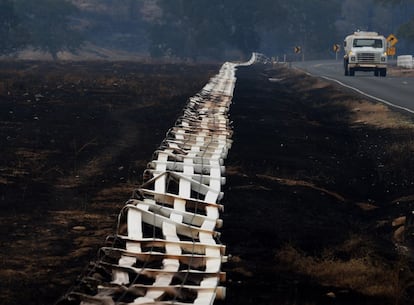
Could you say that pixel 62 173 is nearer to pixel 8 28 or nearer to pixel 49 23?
pixel 8 28

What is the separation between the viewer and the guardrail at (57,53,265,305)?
22.1 feet

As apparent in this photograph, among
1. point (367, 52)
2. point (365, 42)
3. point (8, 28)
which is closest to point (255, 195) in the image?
point (367, 52)

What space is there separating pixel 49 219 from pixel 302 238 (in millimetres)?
3199

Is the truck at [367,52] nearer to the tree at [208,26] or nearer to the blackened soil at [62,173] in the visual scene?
the blackened soil at [62,173]

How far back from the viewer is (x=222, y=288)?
6824 millimetres

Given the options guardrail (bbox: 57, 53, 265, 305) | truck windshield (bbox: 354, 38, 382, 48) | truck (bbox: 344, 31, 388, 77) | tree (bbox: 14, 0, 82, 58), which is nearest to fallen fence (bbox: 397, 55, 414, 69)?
truck (bbox: 344, 31, 388, 77)

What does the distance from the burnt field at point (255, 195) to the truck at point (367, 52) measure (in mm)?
21585

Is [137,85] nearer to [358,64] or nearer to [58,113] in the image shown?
[58,113]

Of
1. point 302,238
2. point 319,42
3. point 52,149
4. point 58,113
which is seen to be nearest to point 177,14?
point 319,42

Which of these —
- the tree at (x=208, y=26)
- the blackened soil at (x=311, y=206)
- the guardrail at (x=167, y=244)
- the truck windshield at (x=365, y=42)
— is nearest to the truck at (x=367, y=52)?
the truck windshield at (x=365, y=42)

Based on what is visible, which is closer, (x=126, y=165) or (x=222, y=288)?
(x=222, y=288)

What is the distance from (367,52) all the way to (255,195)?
118ft

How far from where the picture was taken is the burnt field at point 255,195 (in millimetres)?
7621

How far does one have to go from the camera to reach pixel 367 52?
151 ft
